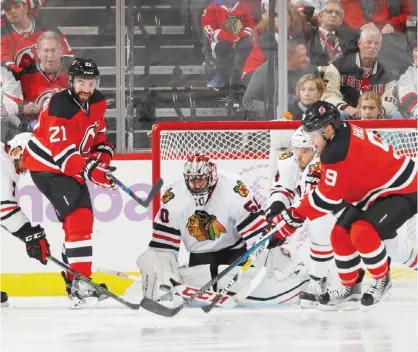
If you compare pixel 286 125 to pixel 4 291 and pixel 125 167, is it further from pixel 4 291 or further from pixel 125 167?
pixel 4 291

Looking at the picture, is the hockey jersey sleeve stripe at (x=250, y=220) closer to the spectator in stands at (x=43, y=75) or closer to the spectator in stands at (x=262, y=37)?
the spectator in stands at (x=262, y=37)

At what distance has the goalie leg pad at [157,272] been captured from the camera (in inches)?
165

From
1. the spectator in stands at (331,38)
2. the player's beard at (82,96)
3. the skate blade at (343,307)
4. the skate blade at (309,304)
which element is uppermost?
the spectator in stands at (331,38)

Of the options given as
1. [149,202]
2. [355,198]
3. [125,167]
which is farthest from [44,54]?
[355,198]

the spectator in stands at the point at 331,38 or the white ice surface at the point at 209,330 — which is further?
the spectator in stands at the point at 331,38

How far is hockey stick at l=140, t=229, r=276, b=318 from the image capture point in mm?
3982

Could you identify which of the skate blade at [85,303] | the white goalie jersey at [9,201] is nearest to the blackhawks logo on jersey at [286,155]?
the skate blade at [85,303]

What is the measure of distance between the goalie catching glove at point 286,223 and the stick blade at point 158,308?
1.62 feet

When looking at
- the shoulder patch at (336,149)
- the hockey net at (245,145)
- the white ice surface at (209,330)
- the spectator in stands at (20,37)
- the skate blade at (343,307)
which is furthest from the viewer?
the spectator in stands at (20,37)

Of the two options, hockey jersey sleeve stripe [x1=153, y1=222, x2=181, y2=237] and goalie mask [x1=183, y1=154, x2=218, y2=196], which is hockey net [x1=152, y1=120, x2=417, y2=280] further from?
goalie mask [x1=183, y1=154, x2=218, y2=196]

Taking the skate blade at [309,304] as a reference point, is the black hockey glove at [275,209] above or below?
above

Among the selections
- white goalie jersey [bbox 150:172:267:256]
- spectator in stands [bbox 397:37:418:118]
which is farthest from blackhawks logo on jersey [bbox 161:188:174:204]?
spectator in stands [bbox 397:37:418:118]

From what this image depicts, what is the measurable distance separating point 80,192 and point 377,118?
1.54 m

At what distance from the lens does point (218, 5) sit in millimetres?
5086
